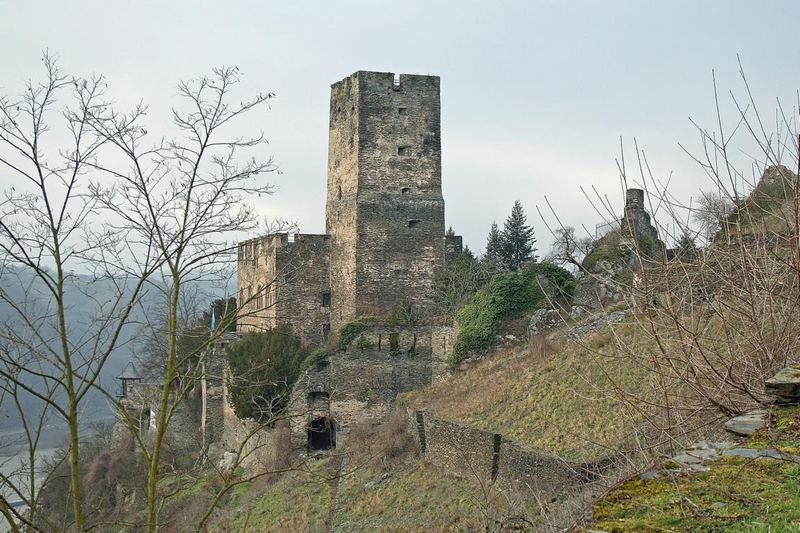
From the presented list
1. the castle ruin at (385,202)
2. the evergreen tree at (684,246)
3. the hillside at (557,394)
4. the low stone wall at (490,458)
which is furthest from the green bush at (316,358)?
the evergreen tree at (684,246)

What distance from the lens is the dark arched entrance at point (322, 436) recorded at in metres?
25.7

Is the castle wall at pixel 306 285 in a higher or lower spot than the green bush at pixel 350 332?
higher

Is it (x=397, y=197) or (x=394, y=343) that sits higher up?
(x=397, y=197)

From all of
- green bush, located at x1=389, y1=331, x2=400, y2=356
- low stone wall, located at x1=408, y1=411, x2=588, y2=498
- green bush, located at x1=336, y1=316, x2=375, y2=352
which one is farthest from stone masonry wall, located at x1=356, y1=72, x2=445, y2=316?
low stone wall, located at x1=408, y1=411, x2=588, y2=498

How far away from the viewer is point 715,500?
5.03 meters

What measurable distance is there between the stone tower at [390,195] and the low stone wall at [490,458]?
33.8 ft

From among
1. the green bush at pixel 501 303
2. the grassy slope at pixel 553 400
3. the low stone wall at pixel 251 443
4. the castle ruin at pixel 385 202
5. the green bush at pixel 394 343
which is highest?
the castle ruin at pixel 385 202

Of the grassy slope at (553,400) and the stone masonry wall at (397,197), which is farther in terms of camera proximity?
the stone masonry wall at (397,197)

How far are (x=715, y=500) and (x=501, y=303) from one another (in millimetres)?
19482

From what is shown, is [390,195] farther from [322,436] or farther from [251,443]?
[251,443]

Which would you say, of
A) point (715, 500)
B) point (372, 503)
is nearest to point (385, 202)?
point (372, 503)

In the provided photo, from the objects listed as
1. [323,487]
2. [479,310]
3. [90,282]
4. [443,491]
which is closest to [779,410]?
[90,282]

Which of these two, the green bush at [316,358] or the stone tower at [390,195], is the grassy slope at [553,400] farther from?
the stone tower at [390,195]

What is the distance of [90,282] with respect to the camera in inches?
358
